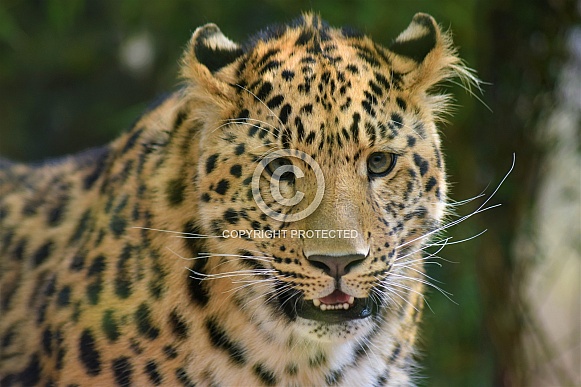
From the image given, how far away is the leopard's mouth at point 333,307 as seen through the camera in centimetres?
333

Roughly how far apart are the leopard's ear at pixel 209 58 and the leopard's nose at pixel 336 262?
850 mm

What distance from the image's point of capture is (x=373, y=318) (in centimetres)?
373

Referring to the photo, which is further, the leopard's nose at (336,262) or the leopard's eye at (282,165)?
the leopard's eye at (282,165)

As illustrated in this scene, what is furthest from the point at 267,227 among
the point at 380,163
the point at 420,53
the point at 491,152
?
the point at 491,152

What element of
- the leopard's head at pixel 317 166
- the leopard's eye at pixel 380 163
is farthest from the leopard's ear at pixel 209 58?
the leopard's eye at pixel 380 163

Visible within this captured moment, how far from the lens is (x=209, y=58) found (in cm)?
361

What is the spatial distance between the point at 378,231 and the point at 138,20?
5.66 meters

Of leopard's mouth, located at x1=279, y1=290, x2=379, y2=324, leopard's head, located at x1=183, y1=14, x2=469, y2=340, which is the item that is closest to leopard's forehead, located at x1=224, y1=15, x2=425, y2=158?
leopard's head, located at x1=183, y1=14, x2=469, y2=340

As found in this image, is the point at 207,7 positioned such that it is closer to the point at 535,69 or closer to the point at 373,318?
the point at 535,69

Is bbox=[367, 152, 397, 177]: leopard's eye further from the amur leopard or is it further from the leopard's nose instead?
the leopard's nose

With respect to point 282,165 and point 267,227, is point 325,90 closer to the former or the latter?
Answer: point 282,165

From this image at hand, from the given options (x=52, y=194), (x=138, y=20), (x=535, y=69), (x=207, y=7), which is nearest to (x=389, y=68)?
(x=52, y=194)

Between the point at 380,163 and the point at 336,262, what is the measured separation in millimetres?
519

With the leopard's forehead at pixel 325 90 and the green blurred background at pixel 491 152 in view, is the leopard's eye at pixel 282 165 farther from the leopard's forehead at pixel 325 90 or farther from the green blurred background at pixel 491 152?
the green blurred background at pixel 491 152
